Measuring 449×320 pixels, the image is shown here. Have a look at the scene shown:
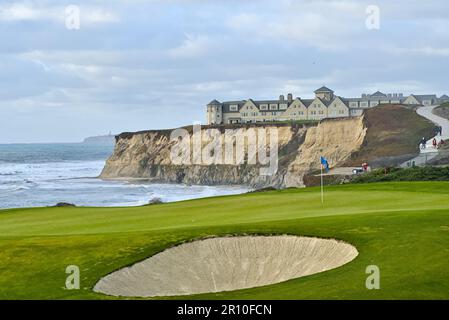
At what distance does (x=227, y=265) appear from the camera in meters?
20.2

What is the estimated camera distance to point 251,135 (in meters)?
123

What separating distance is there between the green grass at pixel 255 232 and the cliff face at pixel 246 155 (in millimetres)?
68752

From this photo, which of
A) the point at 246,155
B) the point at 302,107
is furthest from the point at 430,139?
the point at 302,107

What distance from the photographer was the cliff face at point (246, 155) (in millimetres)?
106938

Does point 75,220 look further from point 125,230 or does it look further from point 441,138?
point 441,138

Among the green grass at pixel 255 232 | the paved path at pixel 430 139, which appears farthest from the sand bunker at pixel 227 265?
the paved path at pixel 430 139

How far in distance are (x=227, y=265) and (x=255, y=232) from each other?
171 cm

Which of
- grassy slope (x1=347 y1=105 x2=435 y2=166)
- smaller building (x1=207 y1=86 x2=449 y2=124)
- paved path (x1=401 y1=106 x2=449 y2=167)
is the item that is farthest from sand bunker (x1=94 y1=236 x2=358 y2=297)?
smaller building (x1=207 y1=86 x2=449 y2=124)

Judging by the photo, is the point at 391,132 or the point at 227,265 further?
the point at 391,132

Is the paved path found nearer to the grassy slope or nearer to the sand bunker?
the grassy slope

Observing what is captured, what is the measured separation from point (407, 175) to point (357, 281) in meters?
35.3

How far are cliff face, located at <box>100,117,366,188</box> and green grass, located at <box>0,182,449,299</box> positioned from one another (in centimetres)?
6875

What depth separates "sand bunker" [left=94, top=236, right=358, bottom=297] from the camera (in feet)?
61.1

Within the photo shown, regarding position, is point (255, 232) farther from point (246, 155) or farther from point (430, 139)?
point (246, 155)
